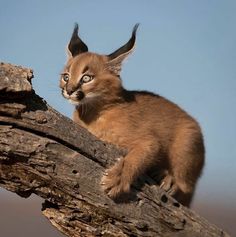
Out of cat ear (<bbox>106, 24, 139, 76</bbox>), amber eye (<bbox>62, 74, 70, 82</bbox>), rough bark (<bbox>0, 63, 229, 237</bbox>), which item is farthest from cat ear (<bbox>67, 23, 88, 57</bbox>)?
rough bark (<bbox>0, 63, 229, 237</bbox>)

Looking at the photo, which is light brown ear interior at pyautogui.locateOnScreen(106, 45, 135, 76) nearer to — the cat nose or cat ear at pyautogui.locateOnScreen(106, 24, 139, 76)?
cat ear at pyautogui.locateOnScreen(106, 24, 139, 76)

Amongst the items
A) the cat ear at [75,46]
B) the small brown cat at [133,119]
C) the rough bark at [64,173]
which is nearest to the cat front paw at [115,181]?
the rough bark at [64,173]

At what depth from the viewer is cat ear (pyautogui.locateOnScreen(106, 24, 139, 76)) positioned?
586 centimetres

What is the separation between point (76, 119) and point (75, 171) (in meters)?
1.60

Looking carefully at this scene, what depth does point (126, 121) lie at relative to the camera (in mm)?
5797

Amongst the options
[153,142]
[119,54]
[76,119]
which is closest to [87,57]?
[119,54]

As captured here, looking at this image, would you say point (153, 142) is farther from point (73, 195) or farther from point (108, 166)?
point (73, 195)

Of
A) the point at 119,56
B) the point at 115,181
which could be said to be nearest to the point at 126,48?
the point at 119,56

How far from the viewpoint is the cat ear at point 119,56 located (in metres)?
→ 5.86

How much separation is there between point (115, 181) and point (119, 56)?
210cm

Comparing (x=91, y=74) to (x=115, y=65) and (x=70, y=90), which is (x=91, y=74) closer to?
(x=115, y=65)

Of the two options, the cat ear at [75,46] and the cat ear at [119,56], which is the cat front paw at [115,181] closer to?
the cat ear at [119,56]

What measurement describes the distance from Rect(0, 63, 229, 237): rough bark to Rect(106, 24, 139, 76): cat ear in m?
1.56

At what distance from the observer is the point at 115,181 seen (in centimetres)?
444
